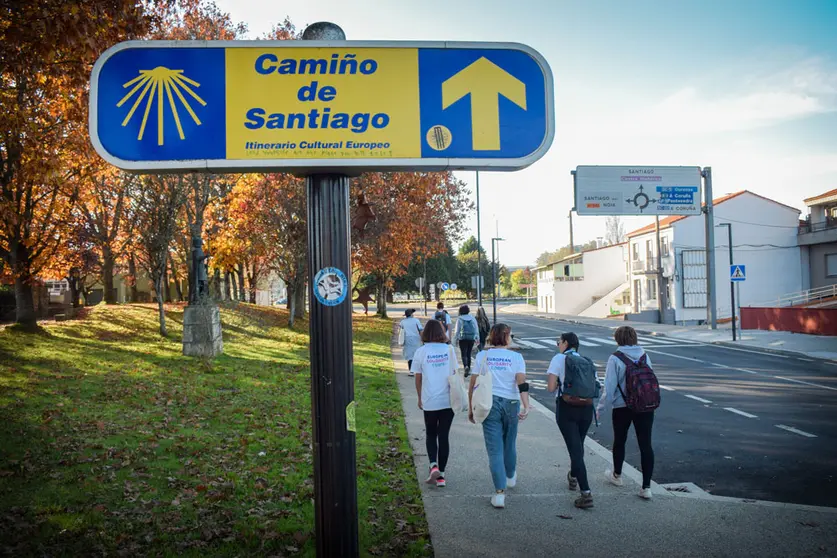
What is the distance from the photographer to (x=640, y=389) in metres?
5.98

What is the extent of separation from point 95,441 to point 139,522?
2.76 meters

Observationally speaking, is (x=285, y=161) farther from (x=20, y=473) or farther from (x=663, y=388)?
(x=663, y=388)

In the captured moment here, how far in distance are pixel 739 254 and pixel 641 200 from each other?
61.5 ft

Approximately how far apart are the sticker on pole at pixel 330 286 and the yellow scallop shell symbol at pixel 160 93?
1006 millimetres

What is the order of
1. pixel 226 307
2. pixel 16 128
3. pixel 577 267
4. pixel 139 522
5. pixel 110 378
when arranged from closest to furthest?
pixel 139 522 < pixel 16 128 < pixel 110 378 < pixel 226 307 < pixel 577 267

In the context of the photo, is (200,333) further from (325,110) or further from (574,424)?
(325,110)

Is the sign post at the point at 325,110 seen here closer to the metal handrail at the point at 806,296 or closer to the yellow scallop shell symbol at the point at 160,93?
the yellow scallop shell symbol at the point at 160,93

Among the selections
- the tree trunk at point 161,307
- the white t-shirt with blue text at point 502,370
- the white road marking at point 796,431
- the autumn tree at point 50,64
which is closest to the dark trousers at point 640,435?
the white t-shirt with blue text at point 502,370

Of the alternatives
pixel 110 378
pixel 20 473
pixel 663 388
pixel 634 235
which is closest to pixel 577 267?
pixel 634 235

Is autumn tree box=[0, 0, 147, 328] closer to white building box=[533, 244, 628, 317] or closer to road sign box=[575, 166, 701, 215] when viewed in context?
road sign box=[575, 166, 701, 215]

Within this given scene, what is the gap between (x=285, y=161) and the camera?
10.6 feet

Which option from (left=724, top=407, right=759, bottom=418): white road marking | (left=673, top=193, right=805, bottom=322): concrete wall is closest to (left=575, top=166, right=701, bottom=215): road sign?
(left=673, top=193, right=805, bottom=322): concrete wall

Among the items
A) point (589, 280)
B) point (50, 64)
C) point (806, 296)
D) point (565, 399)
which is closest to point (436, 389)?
point (565, 399)

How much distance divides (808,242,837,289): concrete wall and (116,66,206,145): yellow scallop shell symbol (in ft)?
156
